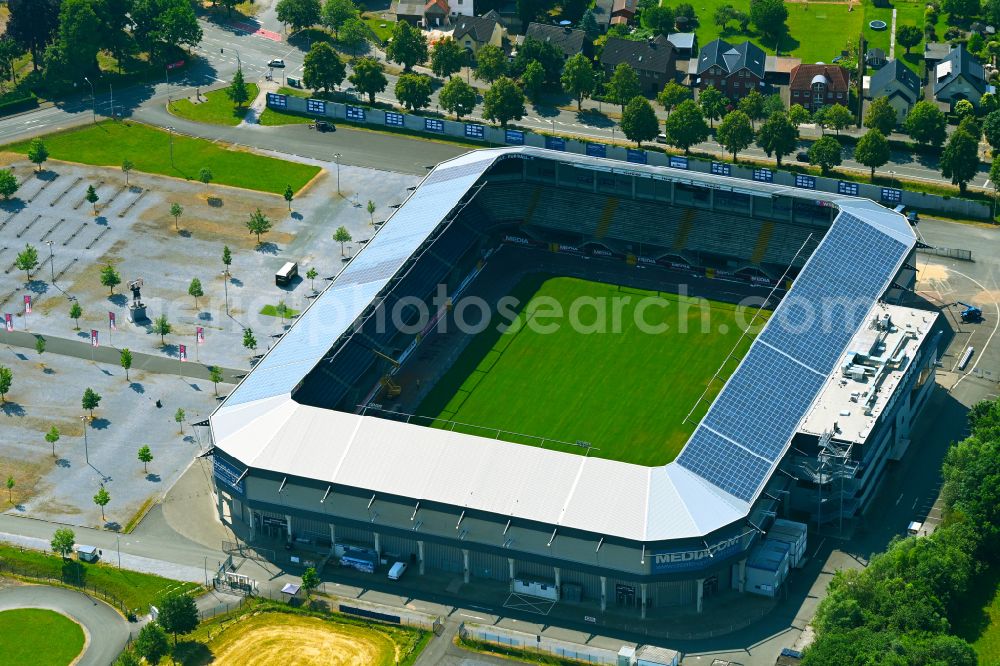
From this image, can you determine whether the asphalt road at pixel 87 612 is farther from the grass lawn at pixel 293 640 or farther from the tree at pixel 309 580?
the tree at pixel 309 580

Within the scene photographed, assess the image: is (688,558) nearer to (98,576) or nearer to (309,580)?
(309,580)

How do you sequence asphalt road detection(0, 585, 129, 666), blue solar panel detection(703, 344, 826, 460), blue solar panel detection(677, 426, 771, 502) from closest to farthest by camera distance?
asphalt road detection(0, 585, 129, 666)
blue solar panel detection(677, 426, 771, 502)
blue solar panel detection(703, 344, 826, 460)

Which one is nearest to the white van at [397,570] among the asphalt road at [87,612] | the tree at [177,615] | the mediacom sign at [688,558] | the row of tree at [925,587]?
the tree at [177,615]

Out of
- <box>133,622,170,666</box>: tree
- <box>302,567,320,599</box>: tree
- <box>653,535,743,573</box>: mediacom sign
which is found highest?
<box>653,535,743,573</box>: mediacom sign

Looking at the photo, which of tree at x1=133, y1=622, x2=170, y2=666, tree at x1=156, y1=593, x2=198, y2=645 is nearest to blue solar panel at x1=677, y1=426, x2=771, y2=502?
tree at x1=156, y1=593, x2=198, y2=645

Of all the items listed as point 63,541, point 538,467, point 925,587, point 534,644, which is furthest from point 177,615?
point 925,587

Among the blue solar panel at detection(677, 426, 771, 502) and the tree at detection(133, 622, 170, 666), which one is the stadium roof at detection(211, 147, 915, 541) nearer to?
the blue solar panel at detection(677, 426, 771, 502)

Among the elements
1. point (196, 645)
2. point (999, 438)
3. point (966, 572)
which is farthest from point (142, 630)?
point (999, 438)
